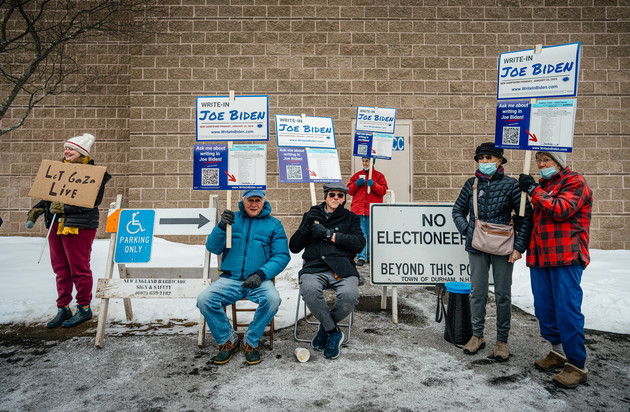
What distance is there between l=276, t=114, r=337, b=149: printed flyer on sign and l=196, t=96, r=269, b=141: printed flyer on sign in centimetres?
39

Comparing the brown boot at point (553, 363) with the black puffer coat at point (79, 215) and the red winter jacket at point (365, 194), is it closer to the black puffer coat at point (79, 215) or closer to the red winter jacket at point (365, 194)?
the red winter jacket at point (365, 194)

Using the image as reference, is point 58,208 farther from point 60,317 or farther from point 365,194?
point 365,194

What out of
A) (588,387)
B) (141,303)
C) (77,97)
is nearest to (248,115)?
(141,303)

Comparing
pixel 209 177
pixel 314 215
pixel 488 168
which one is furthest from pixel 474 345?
pixel 209 177

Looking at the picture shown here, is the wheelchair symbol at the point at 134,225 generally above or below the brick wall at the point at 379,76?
below

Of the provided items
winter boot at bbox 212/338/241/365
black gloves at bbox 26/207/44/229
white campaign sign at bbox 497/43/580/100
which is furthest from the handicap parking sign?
white campaign sign at bbox 497/43/580/100

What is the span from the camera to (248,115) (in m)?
4.00

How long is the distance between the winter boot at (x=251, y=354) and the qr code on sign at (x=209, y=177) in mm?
1680

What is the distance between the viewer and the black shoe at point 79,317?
4.04 meters

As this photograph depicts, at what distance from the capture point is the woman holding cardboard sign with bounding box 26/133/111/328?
4.02m

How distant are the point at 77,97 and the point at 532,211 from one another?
29.2 feet

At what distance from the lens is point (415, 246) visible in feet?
14.7

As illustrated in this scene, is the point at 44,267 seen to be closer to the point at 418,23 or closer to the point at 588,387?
the point at 588,387

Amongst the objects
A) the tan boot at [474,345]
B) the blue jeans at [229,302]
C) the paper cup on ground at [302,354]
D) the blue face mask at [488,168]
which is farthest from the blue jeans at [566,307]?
the blue jeans at [229,302]
